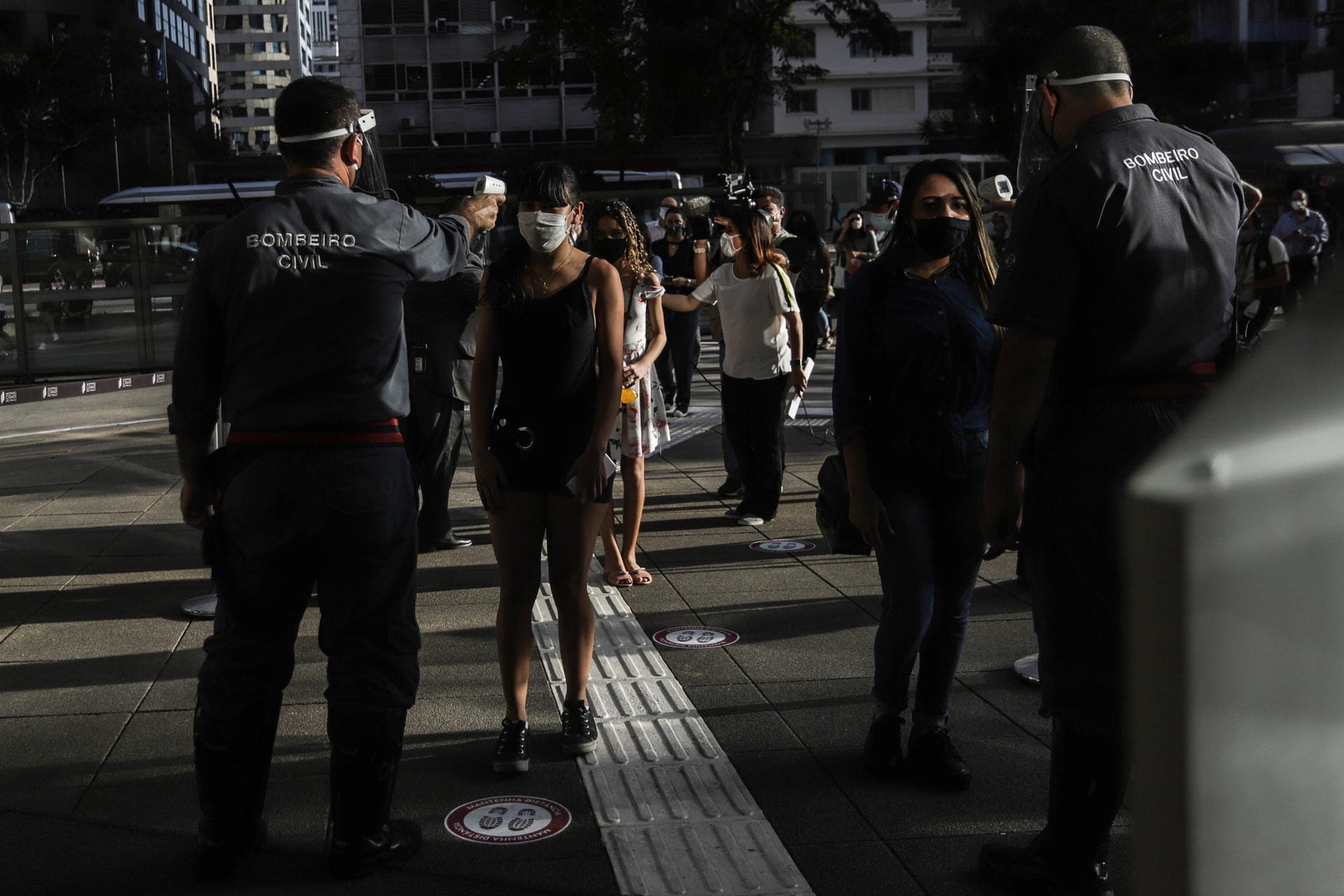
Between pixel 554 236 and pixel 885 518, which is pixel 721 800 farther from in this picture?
pixel 554 236

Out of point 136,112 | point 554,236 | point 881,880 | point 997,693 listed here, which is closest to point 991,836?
point 881,880

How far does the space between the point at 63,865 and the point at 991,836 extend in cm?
242

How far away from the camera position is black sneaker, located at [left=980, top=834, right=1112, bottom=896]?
10.4 feet

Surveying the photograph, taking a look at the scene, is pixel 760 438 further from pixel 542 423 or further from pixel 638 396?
pixel 542 423

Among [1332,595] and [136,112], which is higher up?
[136,112]

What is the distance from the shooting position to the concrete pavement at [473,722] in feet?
11.6

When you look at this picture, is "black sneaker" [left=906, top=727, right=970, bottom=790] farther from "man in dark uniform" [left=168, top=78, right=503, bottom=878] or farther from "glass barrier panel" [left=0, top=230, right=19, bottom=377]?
"glass barrier panel" [left=0, top=230, right=19, bottom=377]

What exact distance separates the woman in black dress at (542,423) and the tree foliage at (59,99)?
1541 inches

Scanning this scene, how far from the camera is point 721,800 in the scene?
12.9 ft

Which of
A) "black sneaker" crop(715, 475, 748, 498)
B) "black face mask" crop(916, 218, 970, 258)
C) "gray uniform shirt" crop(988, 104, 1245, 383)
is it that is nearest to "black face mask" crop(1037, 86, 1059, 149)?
"gray uniform shirt" crop(988, 104, 1245, 383)

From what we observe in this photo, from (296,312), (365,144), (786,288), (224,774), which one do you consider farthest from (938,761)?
(786,288)

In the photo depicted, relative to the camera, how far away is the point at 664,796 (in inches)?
156

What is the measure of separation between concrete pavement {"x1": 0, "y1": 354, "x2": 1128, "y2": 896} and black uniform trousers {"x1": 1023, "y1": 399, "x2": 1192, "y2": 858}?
13.9 inches

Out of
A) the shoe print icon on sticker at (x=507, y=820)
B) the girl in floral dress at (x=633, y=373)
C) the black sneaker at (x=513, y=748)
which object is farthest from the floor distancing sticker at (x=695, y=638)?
the shoe print icon on sticker at (x=507, y=820)
